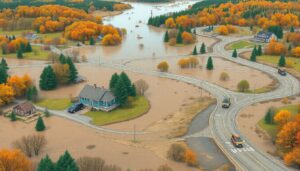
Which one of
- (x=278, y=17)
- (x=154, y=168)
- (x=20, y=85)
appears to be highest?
(x=278, y=17)

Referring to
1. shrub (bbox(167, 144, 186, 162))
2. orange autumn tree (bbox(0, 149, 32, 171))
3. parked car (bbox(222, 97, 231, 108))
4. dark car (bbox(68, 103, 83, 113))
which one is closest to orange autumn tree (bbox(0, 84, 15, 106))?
dark car (bbox(68, 103, 83, 113))

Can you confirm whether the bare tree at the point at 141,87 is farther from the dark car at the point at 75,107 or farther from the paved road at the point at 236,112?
the paved road at the point at 236,112

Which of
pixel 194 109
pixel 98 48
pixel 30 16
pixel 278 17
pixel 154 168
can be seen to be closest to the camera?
pixel 154 168

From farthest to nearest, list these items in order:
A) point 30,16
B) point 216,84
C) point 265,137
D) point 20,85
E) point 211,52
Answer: point 30,16, point 211,52, point 216,84, point 20,85, point 265,137

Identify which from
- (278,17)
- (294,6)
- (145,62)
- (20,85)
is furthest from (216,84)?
(294,6)

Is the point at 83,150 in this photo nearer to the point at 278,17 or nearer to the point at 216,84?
the point at 216,84

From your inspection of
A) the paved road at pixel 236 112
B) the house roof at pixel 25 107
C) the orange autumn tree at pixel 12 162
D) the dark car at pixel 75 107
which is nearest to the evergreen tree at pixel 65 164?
the orange autumn tree at pixel 12 162

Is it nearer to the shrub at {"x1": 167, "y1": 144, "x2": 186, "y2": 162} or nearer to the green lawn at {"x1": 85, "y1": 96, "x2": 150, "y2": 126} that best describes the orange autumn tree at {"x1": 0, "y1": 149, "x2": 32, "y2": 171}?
the shrub at {"x1": 167, "y1": 144, "x2": 186, "y2": 162}

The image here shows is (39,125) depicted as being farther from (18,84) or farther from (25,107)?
(18,84)
